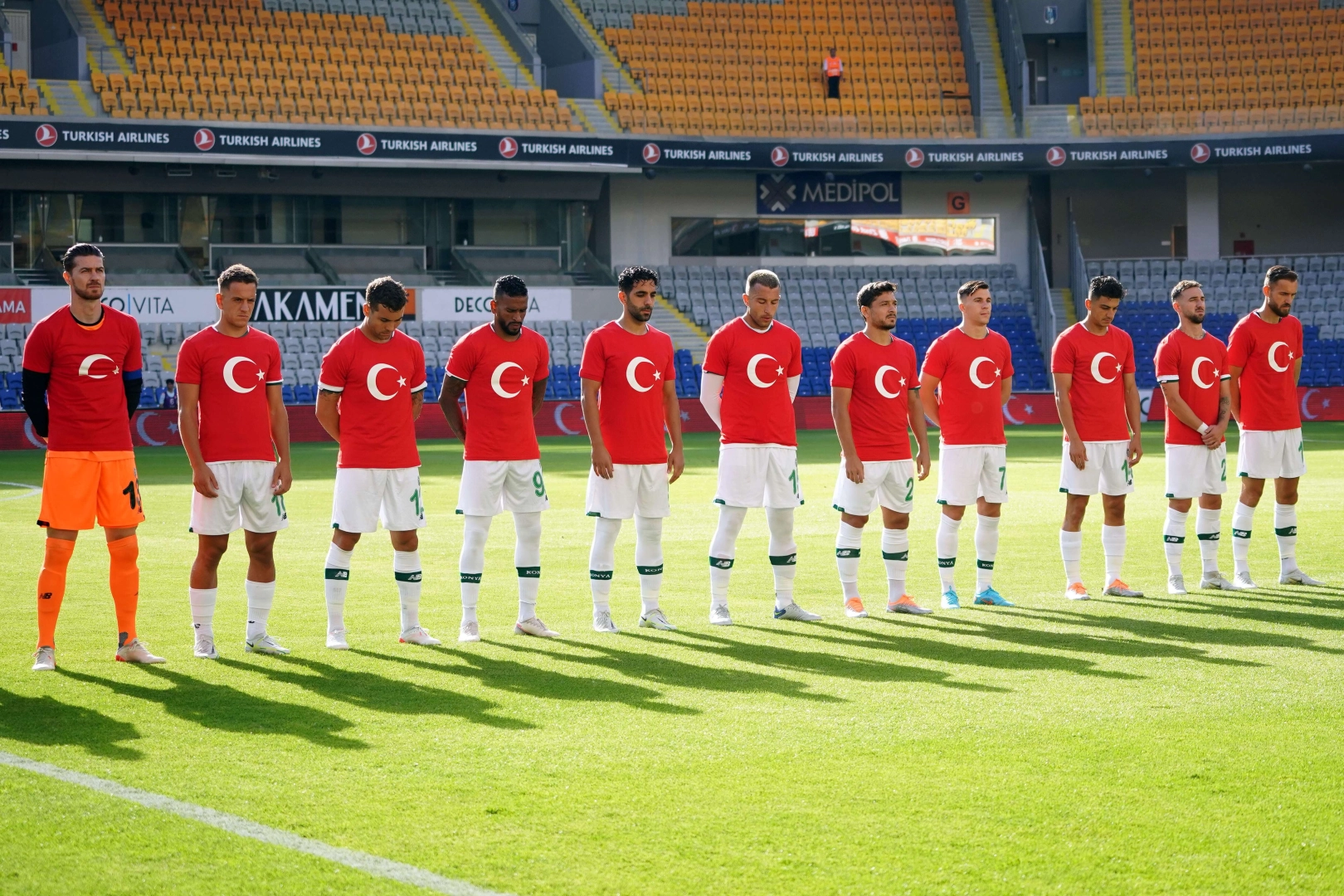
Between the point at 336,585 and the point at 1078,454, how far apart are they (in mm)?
5128

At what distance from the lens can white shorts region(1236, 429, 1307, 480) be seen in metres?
10.9

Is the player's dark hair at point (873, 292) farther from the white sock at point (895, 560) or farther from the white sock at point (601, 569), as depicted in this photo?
the white sock at point (601, 569)

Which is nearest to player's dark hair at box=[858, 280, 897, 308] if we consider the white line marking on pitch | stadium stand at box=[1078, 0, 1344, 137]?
the white line marking on pitch

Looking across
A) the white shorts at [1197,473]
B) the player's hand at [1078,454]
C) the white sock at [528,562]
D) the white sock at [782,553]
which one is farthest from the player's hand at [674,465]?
the white shorts at [1197,473]

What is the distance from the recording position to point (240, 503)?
26.7 ft

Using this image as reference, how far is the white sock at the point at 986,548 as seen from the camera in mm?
10148

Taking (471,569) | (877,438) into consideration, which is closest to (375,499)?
(471,569)

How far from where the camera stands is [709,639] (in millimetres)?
8680

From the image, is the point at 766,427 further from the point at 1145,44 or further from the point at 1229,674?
the point at 1145,44

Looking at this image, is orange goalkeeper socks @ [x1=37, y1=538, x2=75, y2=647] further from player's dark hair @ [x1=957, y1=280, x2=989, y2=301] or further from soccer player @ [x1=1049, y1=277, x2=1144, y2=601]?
soccer player @ [x1=1049, y1=277, x2=1144, y2=601]

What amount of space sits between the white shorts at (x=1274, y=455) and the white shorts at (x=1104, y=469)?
1.12 metres

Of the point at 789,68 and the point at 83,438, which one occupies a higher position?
the point at 789,68

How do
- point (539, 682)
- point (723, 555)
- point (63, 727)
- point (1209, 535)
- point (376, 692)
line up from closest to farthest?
point (63, 727), point (376, 692), point (539, 682), point (723, 555), point (1209, 535)

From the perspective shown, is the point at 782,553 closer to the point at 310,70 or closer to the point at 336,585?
the point at 336,585
